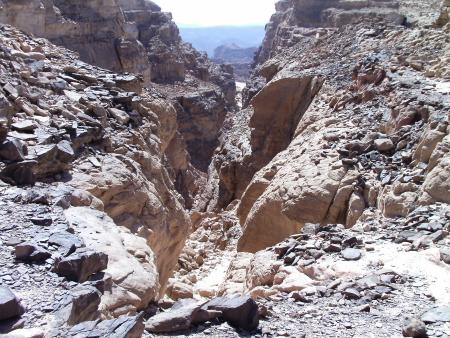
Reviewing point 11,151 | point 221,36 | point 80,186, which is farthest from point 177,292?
point 221,36

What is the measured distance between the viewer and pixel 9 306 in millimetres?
4801

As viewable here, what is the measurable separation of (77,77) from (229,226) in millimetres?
7402

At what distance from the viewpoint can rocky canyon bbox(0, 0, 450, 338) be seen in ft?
18.2

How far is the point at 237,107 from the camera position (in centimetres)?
5384

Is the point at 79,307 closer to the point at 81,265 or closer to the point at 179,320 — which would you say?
the point at 81,265

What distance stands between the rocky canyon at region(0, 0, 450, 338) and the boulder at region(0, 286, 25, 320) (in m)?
0.02

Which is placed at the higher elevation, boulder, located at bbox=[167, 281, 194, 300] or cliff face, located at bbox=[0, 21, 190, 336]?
cliff face, located at bbox=[0, 21, 190, 336]

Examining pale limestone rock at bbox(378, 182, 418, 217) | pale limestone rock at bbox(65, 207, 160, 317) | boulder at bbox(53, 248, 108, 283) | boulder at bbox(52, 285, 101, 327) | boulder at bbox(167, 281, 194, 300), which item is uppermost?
pale limestone rock at bbox(378, 182, 418, 217)

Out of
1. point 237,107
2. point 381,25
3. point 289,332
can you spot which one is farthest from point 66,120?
point 237,107

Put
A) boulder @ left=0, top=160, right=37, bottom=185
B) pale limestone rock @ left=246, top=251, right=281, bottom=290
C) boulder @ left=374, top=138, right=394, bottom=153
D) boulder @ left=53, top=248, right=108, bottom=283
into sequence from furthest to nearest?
1. boulder @ left=374, top=138, right=394, bottom=153
2. boulder @ left=0, top=160, right=37, bottom=185
3. pale limestone rock @ left=246, top=251, right=281, bottom=290
4. boulder @ left=53, top=248, right=108, bottom=283

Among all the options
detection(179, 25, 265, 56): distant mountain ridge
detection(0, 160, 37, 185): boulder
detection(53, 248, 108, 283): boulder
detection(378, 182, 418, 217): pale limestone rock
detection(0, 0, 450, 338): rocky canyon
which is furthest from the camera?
detection(179, 25, 265, 56): distant mountain ridge

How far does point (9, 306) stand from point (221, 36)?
487 ft

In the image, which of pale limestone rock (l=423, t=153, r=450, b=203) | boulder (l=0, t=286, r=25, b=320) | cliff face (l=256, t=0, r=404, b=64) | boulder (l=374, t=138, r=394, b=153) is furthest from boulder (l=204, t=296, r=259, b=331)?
cliff face (l=256, t=0, r=404, b=64)

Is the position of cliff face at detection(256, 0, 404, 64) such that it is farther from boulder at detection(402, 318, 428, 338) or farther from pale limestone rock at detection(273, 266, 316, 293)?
boulder at detection(402, 318, 428, 338)
